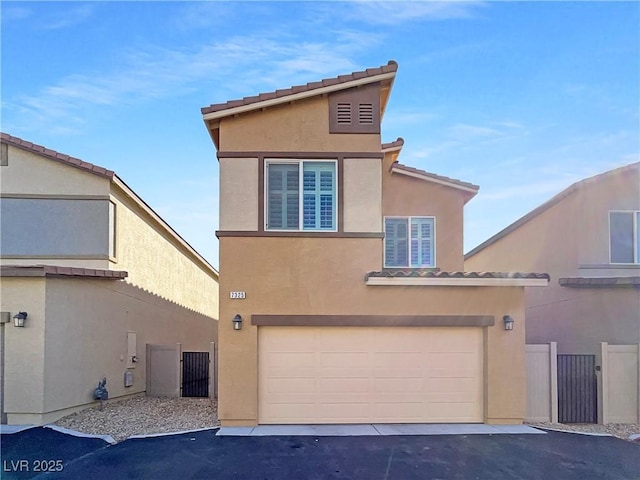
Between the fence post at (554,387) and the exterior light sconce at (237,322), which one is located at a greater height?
the exterior light sconce at (237,322)

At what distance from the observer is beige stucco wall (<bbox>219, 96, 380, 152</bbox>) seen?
11.1 meters

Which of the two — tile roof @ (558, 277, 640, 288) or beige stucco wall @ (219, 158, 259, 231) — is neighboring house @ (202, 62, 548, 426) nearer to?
beige stucco wall @ (219, 158, 259, 231)

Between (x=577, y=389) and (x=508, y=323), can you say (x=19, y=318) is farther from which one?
(x=577, y=389)

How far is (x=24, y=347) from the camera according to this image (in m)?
10.9

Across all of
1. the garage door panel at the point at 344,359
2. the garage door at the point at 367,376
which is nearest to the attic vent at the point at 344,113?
the garage door at the point at 367,376

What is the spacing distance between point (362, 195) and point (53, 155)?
8381 mm

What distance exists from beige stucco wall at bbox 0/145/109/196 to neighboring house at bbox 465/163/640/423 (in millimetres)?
13103

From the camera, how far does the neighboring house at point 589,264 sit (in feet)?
Result: 45.3

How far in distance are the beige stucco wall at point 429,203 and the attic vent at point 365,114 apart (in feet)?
11.7

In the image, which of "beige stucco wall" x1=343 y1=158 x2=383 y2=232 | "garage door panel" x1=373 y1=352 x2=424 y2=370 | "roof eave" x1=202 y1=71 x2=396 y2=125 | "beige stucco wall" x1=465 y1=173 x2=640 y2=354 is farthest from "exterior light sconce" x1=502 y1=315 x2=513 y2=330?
"roof eave" x1=202 y1=71 x2=396 y2=125

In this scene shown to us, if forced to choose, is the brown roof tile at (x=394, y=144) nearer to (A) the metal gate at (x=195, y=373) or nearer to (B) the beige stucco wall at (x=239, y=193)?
(B) the beige stucco wall at (x=239, y=193)

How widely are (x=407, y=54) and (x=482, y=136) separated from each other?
4.08 metres

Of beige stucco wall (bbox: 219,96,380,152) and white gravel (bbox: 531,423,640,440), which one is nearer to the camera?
white gravel (bbox: 531,423,640,440)

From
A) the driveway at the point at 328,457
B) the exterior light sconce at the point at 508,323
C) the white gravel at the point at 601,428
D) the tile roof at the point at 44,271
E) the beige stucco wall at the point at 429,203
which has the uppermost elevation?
the beige stucco wall at the point at 429,203
